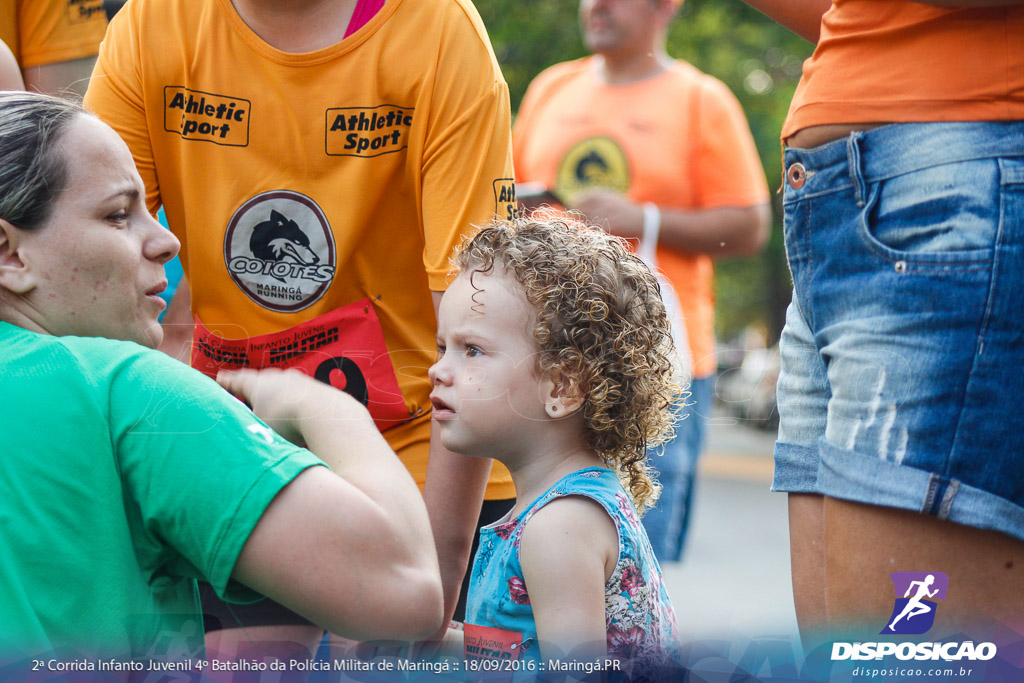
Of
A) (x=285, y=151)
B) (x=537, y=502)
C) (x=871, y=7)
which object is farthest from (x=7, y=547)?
(x=871, y=7)

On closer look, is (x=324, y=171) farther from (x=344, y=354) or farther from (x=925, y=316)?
(x=925, y=316)

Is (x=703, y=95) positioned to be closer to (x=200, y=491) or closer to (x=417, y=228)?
(x=417, y=228)

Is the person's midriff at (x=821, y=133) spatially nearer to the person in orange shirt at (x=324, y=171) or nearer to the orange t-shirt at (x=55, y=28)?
the person in orange shirt at (x=324, y=171)

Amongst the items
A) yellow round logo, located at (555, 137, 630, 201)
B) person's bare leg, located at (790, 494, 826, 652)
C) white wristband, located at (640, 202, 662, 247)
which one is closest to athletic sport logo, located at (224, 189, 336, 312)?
person's bare leg, located at (790, 494, 826, 652)

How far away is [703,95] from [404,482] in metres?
2.65

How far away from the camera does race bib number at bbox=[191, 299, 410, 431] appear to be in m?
1.90

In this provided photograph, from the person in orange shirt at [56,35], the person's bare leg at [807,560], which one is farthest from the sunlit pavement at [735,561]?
the person in orange shirt at [56,35]

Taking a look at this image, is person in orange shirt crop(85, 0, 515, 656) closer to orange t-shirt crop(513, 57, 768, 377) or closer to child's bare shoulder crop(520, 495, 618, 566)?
child's bare shoulder crop(520, 495, 618, 566)

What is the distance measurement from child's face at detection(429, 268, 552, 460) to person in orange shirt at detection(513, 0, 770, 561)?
1.69 meters

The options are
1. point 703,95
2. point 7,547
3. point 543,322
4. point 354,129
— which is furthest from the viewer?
point 703,95

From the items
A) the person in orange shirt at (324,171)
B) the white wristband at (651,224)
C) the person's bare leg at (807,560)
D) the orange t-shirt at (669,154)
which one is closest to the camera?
the person's bare leg at (807,560)

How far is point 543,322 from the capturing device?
1.64m

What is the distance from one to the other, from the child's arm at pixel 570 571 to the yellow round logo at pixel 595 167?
83.7 inches

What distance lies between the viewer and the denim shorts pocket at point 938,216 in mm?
1351
